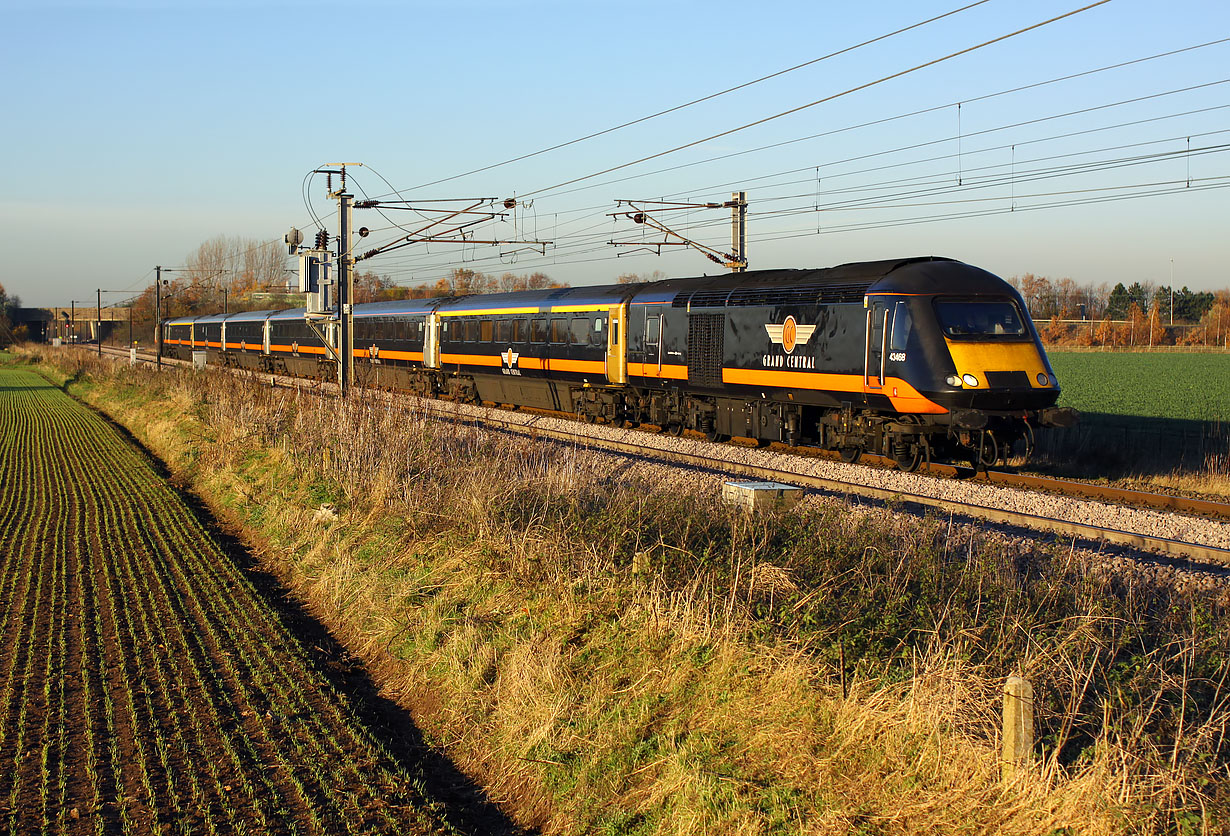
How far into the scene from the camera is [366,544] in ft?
35.6

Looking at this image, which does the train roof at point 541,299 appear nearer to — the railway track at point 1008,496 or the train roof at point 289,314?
the railway track at point 1008,496

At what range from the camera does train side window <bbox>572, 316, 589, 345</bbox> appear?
24625 mm

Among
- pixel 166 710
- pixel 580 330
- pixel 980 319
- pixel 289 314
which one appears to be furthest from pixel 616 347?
pixel 289 314

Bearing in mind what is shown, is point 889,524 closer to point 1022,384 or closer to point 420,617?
point 420,617

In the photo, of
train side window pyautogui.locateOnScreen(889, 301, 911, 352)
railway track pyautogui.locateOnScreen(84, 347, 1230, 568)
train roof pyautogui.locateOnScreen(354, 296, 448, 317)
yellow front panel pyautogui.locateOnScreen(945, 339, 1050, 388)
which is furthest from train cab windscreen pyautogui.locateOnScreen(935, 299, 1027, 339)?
train roof pyautogui.locateOnScreen(354, 296, 448, 317)

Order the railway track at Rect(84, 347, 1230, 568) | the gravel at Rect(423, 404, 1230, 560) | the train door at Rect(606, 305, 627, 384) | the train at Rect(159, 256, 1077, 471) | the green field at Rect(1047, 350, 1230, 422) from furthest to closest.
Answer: the green field at Rect(1047, 350, 1230, 422)
the train door at Rect(606, 305, 627, 384)
the train at Rect(159, 256, 1077, 471)
the gravel at Rect(423, 404, 1230, 560)
the railway track at Rect(84, 347, 1230, 568)

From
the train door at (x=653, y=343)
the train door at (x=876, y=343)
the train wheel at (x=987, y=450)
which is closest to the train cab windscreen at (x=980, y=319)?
the train door at (x=876, y=343)

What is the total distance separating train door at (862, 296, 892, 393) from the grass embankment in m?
4.59

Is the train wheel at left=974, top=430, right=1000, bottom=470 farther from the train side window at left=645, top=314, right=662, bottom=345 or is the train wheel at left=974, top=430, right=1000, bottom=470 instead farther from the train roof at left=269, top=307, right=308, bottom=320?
the train roof at left=269, top=307, right=308, bottom=320

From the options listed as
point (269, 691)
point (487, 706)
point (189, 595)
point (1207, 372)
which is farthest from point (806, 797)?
point (1207, 372)

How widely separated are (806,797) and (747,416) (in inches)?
571

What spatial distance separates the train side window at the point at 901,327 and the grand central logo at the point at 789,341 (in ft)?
6.07

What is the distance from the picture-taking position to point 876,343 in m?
15.5

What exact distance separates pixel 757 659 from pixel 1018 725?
175 cm
